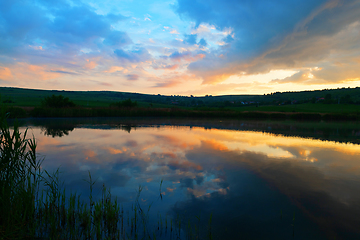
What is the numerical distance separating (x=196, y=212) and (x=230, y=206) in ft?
3.25

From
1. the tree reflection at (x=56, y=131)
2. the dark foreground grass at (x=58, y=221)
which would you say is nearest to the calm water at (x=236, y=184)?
the dark foreground grass at (x=58, y=221)

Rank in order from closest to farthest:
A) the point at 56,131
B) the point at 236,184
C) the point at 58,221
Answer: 1. the point at 58,221
2. the point at 236,184
3. the point at 56,131

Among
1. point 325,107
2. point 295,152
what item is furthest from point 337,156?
point 325,107

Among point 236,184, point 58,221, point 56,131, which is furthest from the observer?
point 56,131

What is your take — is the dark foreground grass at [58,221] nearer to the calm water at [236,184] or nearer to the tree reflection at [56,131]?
the calm water at [236,184]

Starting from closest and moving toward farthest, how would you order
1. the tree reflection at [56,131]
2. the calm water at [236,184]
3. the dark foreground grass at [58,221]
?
the dark foreground grass at [58,221] < the calm water at [236,184] < the tree reflection at [56,131]

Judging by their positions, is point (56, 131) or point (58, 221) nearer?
point (58, 221)

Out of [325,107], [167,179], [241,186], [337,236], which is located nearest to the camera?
[337,236]

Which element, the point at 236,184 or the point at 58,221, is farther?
the point at 236,184

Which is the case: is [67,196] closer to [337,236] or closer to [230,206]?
[230,206]

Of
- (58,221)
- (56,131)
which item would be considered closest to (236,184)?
(58,221)

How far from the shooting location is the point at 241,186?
661 centimetres

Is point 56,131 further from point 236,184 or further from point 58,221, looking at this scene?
point 236,184

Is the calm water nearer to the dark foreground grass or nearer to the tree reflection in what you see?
the dark foreground grass
